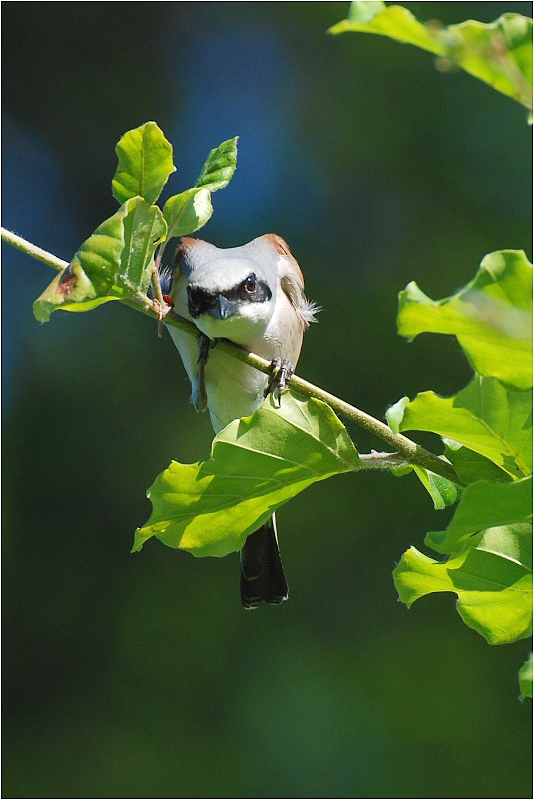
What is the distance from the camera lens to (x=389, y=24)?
2.41 feet

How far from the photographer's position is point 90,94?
6.99 meters

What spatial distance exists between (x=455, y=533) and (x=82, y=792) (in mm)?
5425

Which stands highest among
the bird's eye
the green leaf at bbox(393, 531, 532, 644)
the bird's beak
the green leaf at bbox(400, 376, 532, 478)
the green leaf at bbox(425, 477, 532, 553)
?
the bird's eye

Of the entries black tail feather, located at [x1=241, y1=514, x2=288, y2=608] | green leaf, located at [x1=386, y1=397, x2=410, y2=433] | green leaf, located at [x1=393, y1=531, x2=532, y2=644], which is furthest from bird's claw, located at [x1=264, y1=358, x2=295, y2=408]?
black tail feather, located at [x1=241, y1=514, x2=288, y2=608]

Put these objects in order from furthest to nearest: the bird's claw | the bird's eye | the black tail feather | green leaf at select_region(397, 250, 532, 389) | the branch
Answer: the black tail feather < the bird's eye < the bird's claw < the branch < green leaf at select_region(397, 250, 532, 389)

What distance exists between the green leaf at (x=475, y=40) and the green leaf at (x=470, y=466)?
46cm

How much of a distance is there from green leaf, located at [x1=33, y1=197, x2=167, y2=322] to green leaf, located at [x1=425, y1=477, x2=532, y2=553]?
426 mm

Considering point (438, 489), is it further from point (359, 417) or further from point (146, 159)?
point (146, 159)

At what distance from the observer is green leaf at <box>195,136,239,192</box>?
113 cm

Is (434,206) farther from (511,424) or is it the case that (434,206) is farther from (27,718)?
(511,424)

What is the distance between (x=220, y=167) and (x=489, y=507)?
57 cm

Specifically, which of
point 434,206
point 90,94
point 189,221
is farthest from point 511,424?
point 90,94

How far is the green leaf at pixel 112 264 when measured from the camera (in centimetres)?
90

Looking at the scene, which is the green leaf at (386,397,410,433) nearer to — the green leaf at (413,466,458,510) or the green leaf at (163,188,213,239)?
the green leaf at (413,466,458,510)
